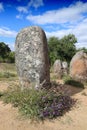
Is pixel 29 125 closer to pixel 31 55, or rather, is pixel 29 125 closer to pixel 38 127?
pixel 38 127

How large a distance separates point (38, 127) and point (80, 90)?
14.7 ft

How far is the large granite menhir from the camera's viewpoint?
830cm

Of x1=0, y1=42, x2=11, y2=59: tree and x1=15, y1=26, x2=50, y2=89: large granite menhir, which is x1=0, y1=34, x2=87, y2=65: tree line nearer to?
x1=0, y1=42, x2=11, y2=59: tree

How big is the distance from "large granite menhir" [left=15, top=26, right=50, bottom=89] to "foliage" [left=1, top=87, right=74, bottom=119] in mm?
597

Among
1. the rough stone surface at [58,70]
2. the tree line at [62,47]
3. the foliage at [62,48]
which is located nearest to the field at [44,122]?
the rough stone surface at [58,70]

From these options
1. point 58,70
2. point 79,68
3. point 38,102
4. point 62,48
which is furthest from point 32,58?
point 62,48

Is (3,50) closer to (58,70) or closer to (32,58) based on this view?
(58,70)

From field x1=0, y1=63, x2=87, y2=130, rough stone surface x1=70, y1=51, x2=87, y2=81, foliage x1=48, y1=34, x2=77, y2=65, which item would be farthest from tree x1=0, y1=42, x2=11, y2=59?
field x1=0, y1=63, x2=87, y2=130

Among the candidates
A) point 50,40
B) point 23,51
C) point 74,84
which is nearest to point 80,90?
point 74,84

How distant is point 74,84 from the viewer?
1149cm

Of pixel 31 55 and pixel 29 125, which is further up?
pixel 31 55

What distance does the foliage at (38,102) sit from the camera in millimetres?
7022

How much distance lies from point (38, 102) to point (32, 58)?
1.89m

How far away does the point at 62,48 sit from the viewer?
126 feet
